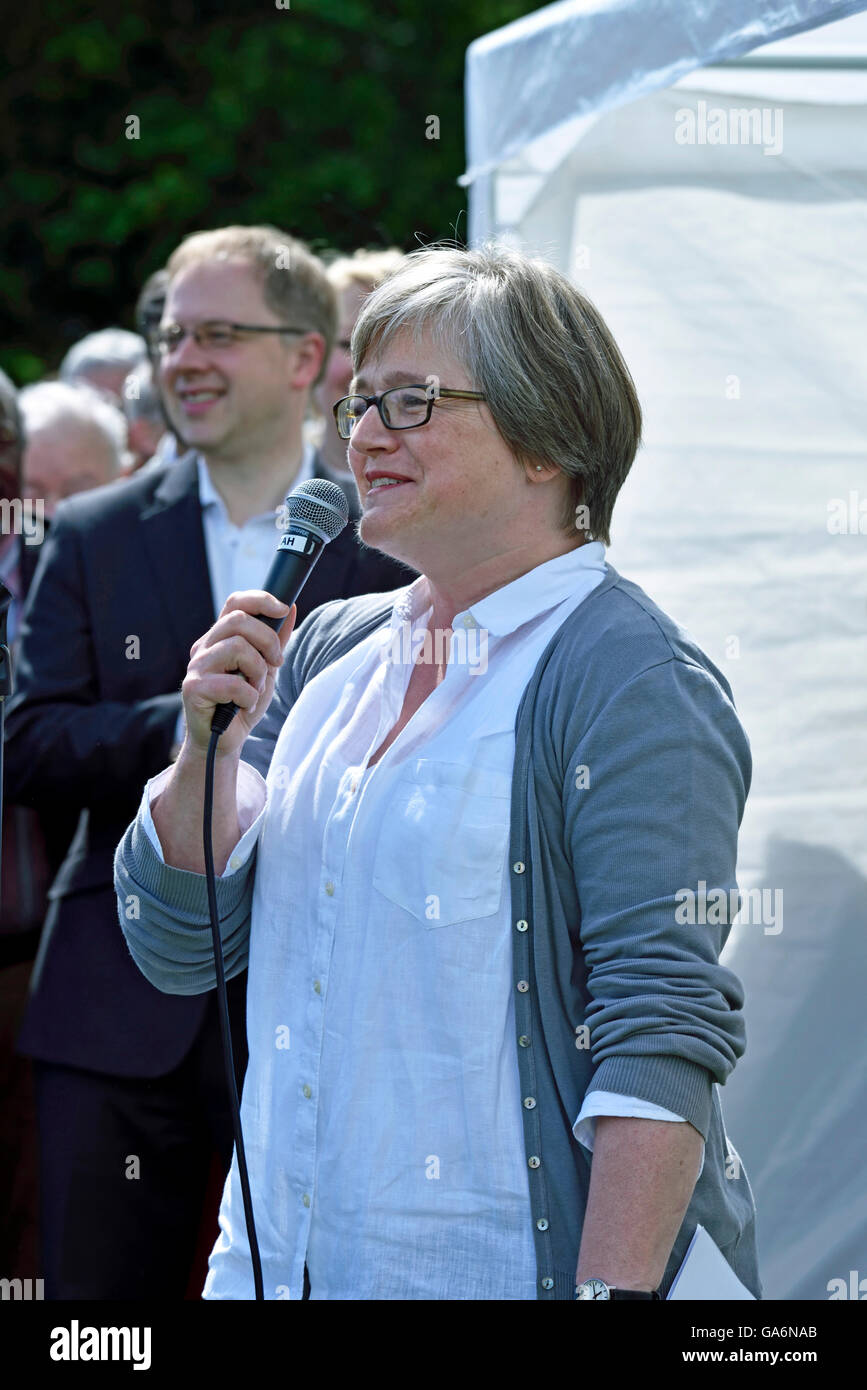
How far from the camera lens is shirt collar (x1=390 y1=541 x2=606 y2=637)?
2.08 meters

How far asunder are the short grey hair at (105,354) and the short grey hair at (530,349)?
18.0 feet

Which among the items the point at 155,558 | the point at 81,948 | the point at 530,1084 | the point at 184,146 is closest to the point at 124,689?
the point at 155,558

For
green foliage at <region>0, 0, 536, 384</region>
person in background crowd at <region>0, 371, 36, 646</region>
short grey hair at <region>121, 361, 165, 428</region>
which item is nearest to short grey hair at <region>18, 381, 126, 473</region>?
short grey hair at <region>121, 361, 165, 428</region>

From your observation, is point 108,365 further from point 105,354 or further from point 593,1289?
point 593,1289

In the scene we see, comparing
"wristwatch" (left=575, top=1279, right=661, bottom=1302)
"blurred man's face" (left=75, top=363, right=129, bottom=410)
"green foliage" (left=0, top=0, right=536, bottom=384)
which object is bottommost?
"wristwatch" (left=575, top=1279, right=661, bottom=1302)

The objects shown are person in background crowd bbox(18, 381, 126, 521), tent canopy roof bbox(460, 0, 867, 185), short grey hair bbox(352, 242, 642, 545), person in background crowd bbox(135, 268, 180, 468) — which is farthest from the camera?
person in background crowd bbox(18, 381, 126, 521)

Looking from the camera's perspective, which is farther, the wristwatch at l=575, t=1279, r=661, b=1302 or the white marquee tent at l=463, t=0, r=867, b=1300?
the white marquee tent at l=463, t=0, r=867, b=1300

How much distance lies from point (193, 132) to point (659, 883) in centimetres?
1023

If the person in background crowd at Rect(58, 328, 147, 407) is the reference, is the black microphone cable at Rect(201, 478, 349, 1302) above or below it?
below

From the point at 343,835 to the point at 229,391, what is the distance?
1.82 meters

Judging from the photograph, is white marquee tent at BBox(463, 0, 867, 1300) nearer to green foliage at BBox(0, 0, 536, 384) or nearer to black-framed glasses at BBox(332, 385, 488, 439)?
black-framed glasses at BBox(332, 385, 488, 439)

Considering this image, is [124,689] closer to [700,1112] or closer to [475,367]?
[475,367]

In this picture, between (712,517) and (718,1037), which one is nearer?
(718,1037)

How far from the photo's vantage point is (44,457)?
5887mm
